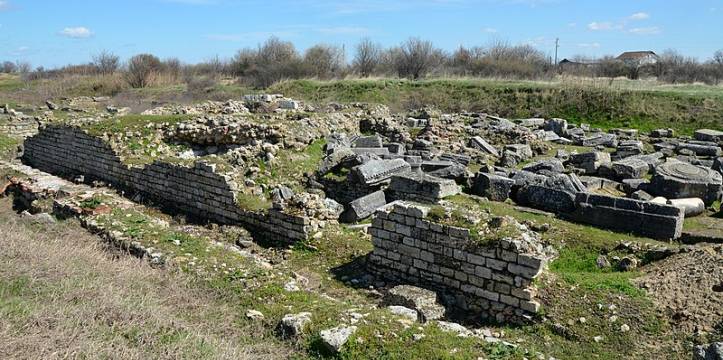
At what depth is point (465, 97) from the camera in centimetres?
2955

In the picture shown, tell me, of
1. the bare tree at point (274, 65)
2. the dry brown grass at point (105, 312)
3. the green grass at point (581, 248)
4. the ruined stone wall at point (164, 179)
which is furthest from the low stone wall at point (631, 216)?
the bare tree at point (274, 65)

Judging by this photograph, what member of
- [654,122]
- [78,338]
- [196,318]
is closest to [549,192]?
[196,318]

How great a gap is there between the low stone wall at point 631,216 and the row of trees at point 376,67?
96.7 ft

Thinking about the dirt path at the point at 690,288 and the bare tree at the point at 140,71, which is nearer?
the dirt path at the point at 690,288

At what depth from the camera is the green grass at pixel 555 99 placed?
77.3 ft

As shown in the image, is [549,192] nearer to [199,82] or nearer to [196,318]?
[196,318]

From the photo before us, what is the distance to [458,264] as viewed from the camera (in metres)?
7.13

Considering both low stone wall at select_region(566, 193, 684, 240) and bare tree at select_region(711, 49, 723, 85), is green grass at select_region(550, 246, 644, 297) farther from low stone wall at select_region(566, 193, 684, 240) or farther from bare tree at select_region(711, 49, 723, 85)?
bare tree at select_region(711, 49, 723, 85)

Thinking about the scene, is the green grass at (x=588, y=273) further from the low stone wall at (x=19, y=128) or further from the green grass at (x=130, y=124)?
the low stone wall at (x=19, y=128)

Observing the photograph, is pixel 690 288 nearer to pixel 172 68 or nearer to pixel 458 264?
pixel 458 264

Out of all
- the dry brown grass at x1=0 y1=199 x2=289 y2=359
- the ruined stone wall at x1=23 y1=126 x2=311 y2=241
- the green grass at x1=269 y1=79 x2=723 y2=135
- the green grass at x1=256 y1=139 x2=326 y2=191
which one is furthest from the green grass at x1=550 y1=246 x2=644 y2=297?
the green grass at x1=269 y1=79 x2=723 y2=135

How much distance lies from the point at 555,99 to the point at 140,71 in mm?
30802

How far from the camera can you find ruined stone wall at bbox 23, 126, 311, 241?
985 centimetres

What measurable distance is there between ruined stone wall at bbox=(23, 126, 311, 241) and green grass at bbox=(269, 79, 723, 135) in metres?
17.1
